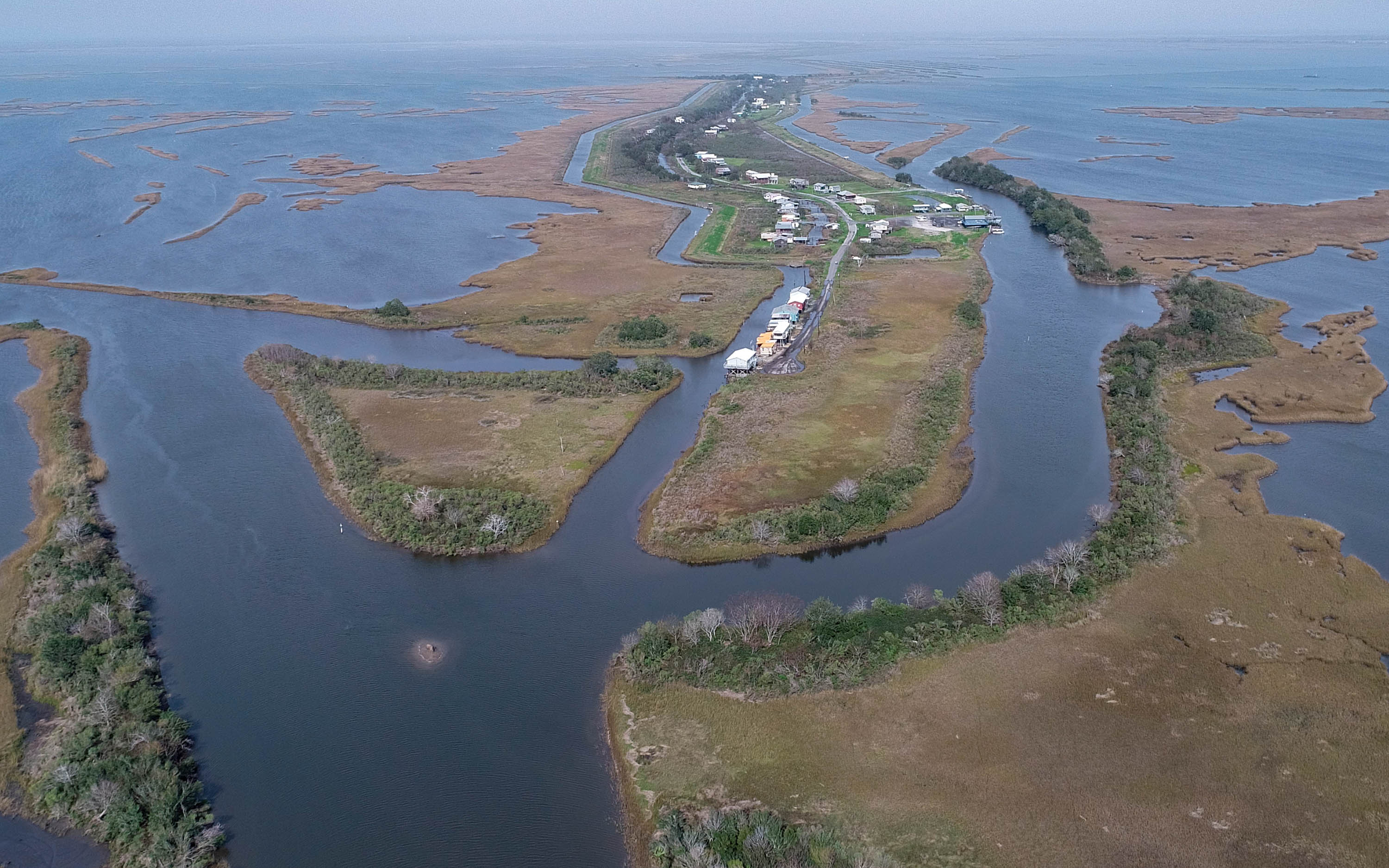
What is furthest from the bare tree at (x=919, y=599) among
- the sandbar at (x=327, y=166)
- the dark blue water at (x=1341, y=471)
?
the sandbar at (x=327, y=166)

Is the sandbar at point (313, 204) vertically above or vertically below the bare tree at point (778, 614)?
above

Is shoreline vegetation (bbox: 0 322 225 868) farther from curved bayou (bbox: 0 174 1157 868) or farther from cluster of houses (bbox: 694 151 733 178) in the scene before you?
cluster of houses (bbox: 694 151 733 178)

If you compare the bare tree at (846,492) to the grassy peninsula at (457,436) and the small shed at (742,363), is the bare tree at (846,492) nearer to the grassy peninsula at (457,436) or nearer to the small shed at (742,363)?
the grassy peninsula at (457,436)

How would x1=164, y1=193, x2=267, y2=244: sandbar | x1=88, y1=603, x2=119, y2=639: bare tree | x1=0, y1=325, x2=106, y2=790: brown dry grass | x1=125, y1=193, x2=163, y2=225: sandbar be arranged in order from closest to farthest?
x1=0, y1=325, x2=106, y2=790: brown dry grass, x1=88, y1=603, x2=119, y2=639: bare tree, x1=164, y1=193, x2=267, y2=244: sandbar, x1=125, y1=193, x2=163, y2=225: sandbar

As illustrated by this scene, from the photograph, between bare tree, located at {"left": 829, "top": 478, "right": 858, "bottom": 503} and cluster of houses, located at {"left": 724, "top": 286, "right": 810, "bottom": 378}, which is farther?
cluster of houses, located at {"left": 724, "top": 286, "right": 810, "bottom": 378}

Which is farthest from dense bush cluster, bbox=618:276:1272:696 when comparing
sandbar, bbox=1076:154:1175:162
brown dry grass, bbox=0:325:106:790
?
sandbar, bbox=1076:154:1175:162

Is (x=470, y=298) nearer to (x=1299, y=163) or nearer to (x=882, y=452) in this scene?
(x=882, y=452)

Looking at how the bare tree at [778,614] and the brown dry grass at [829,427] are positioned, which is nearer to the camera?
the bare tree at [778,614]
